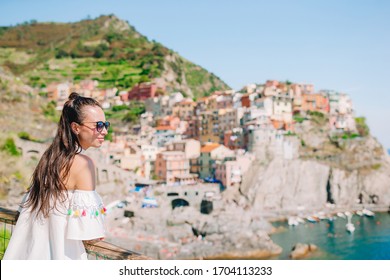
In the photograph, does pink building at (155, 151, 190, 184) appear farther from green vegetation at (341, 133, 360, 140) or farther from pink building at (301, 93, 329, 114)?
pink building at (301, 93, 329, 114)

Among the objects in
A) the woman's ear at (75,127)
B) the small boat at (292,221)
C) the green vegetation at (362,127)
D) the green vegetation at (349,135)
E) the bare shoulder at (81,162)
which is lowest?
the small boat at (292,221)

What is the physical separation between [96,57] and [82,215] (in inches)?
1620

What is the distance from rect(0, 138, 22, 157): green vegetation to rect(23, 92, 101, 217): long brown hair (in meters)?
12.1

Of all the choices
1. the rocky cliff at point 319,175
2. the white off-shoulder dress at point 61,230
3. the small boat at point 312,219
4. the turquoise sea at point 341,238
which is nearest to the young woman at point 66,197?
the white off-shoulder dress at point 61,230

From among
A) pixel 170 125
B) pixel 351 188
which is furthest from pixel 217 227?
pixel 170 125

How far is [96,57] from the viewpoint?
40.3 m

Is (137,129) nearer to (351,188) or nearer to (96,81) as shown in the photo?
(96,81)

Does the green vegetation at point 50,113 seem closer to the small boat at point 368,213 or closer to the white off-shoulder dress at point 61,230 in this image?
the small boat at point 368,213

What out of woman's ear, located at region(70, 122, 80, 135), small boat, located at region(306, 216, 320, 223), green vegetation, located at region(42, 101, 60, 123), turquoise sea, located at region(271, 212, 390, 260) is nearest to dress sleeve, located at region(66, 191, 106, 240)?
woman's ear, located at region(70, 122, 80, 135)

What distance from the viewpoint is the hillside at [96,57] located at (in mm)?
35438

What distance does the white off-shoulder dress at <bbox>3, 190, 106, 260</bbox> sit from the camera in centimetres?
113

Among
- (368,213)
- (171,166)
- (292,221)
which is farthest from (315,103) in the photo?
(171,166)

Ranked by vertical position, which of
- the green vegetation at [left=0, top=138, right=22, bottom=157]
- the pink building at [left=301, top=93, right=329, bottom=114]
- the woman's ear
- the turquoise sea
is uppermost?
the pink building at [left=301, top=93, right=329, bottom=114]

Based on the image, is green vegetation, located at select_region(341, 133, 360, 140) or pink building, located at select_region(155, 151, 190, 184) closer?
pink building, located at select_region(155, 151, 190, 184)
